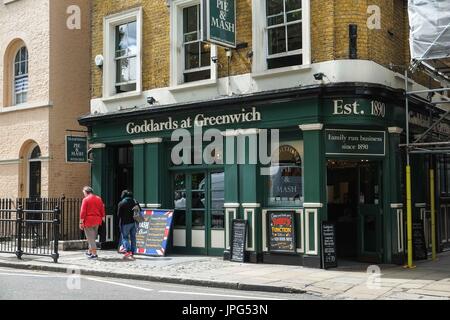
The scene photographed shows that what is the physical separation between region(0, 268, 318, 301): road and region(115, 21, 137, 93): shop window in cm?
666

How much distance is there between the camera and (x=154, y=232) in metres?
15.0

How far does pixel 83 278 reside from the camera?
11.8m

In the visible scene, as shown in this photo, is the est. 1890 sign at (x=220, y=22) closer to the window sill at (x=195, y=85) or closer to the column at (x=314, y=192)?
the window sill at (x=195, y=85)

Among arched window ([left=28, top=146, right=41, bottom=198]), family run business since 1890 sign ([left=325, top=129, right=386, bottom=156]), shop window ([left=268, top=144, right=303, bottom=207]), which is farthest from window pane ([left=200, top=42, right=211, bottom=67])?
arched window ([left=28, top=146, right=41, bottom=198])

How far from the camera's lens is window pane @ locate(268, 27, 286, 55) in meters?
13.6

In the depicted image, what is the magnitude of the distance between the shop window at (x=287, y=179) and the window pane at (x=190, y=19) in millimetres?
4124

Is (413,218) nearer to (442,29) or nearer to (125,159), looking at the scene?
(442,29)

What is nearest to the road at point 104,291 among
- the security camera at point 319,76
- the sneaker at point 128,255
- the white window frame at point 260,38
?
the sneaker at point 128,255

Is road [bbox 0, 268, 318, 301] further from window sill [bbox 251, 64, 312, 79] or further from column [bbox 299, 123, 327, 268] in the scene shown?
window sill [bbox 251, 64, 312, 79]

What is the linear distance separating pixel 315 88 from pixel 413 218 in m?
4.46

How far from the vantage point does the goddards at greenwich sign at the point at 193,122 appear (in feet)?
45.0
